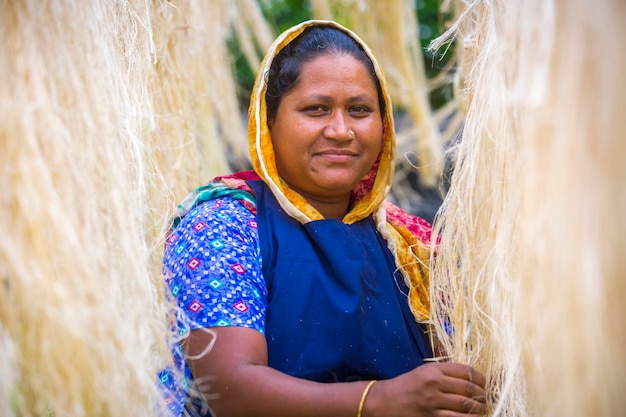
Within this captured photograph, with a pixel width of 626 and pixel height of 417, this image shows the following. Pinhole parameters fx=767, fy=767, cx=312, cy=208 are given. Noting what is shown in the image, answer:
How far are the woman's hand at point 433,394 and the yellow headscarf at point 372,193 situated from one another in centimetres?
41

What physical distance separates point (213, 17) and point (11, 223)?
1.85 m

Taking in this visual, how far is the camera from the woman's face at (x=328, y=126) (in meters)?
2.01

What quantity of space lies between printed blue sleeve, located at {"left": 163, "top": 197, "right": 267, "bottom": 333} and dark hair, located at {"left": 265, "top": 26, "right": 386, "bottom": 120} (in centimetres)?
34

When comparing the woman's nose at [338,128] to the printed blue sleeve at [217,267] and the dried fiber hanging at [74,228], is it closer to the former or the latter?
the printed blue sleeve at [217,267]

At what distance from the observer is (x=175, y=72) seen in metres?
2.59

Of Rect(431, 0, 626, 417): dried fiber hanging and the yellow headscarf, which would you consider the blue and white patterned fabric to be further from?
Rect(431, 0, 626, 417): dried fiber hanging

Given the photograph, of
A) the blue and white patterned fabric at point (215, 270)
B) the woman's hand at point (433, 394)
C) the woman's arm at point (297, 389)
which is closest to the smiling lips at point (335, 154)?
the blue and white patterned fabric at point (215, 270)

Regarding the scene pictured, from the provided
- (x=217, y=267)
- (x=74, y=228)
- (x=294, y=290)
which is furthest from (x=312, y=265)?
(x=74, y=228)

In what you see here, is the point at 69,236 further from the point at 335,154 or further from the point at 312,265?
the point at 335,154

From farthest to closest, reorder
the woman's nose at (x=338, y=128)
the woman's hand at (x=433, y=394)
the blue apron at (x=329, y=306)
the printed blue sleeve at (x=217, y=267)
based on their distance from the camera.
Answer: the woman's nose at (x=338, y=128)
the blue apron at (x=329, y=306)
the printed blue sleeve at (x=217, y=267)
the woman's hand at (x=433, y=394)

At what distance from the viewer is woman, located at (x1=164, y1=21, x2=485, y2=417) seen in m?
1.65

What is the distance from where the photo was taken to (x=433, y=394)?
157cm

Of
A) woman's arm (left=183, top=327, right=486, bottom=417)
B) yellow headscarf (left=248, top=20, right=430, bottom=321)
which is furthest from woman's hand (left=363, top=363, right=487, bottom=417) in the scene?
yellow headscarf (left=248, top=20, right=430, bottom=321)

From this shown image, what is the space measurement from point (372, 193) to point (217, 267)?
23.3 inches
